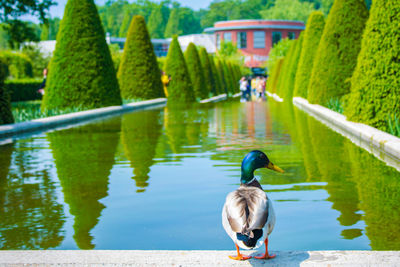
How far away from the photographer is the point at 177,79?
115 ft

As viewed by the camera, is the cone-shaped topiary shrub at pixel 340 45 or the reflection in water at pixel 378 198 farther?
the cone-shaped topiary shrub at pixel 340 45

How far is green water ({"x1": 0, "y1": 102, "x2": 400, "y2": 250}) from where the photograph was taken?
16.1 feet

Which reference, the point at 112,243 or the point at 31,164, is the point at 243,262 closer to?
the point at 112,243

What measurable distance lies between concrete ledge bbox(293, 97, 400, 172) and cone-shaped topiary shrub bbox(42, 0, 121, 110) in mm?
9234

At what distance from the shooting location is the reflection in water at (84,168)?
565 centimetres

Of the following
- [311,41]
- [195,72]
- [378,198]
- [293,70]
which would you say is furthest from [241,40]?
[378,198]

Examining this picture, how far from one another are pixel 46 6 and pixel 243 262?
2519 cm

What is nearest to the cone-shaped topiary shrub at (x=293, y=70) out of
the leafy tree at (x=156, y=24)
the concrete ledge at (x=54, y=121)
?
the concrete ledge at (x=54, y=121)

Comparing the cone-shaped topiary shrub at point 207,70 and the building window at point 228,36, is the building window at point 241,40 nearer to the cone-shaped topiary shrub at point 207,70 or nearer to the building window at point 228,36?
the building window at point 228,36

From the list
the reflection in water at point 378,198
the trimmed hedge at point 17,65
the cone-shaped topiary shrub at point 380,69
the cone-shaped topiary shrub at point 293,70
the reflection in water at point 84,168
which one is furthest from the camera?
the trimmed hedge at point 17,65

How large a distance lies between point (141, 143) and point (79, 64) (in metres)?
10.9

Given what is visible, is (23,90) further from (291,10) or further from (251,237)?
(291,10)

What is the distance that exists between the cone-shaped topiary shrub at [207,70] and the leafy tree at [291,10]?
77.2 m

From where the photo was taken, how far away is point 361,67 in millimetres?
12828
